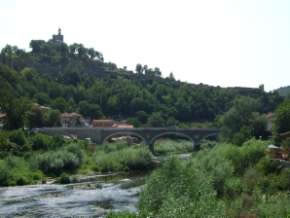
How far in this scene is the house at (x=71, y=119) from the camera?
91.0m

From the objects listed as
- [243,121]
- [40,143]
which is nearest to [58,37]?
[243,121]

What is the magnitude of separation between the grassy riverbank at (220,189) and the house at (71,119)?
51757mm

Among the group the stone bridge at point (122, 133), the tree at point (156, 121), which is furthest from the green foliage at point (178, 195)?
the tree at point (156, 121)

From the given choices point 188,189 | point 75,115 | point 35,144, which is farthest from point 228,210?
point 75,115

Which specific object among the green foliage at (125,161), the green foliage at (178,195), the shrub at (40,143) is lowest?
the green foliage at (125,161)

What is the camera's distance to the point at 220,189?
33125mm

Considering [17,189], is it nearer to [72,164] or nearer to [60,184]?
[60,184]

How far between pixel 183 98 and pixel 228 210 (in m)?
90.0

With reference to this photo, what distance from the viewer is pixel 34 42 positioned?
136 meters

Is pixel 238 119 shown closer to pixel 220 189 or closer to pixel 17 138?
pixel 17 138

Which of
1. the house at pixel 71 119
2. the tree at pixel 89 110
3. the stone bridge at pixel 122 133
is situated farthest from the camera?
the tree at pixel 89 110

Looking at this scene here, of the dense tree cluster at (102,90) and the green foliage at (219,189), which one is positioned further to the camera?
the dense tree cluster at (102,90)

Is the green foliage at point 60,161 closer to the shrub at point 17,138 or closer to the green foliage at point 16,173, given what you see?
the green foliage at point 16,173

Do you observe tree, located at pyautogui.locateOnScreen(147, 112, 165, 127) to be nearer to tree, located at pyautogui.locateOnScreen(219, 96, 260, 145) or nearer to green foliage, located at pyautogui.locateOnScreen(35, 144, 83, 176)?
tree, located at pyautogui.locateOnScreen(219, 96, 260, 145)
